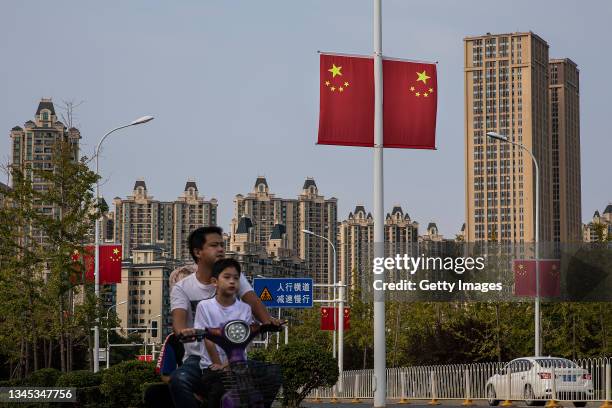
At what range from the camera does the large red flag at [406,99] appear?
18.8 metres

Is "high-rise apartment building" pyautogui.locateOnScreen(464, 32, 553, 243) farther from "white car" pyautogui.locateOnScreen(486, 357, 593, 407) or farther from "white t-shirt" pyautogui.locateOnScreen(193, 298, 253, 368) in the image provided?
"white t-shirt" pyautogui.locateOnScreen(193, 298, 253, 368)

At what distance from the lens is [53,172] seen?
99.9 ft

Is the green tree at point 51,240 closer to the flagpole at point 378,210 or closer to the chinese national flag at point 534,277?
the flagpole at point 378,210

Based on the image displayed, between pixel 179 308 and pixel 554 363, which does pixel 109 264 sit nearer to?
pixel 554 363

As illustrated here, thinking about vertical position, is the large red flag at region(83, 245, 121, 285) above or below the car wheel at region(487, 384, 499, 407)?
above

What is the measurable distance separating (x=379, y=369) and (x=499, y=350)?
25621mm

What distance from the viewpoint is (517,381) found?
2756cm

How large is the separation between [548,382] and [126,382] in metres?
9.97

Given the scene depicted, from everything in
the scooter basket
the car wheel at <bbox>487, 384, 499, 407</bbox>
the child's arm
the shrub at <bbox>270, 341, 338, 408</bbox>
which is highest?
the child's arm

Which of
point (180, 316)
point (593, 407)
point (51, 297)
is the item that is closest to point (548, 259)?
point (593, 407)

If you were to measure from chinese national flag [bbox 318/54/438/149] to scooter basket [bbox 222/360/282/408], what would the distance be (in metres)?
12.3

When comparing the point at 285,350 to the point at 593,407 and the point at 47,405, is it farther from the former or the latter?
the point at 593,407

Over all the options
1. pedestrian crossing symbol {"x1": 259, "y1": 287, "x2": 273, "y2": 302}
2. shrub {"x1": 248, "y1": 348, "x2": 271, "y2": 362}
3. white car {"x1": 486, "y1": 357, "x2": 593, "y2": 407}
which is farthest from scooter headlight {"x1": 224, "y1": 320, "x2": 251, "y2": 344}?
pedestrian crossing symbol {"x1": 259, "y1": 287, "x2": 273, "y2": 302}

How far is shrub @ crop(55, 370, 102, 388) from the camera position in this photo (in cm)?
2361
